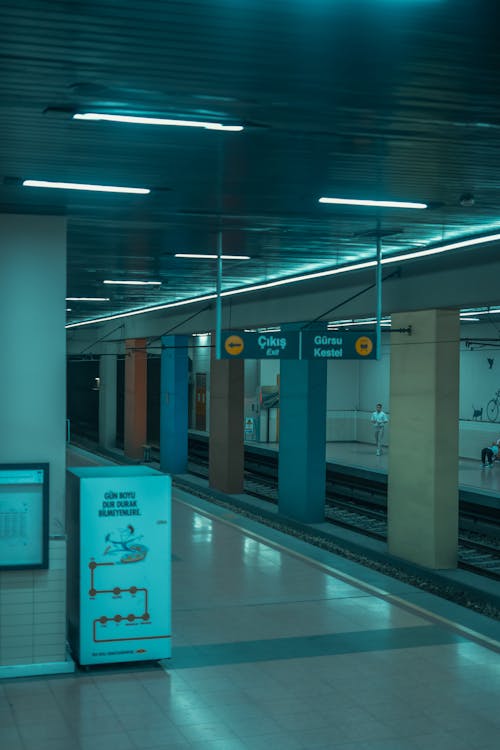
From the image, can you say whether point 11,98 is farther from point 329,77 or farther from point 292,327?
point 292,327

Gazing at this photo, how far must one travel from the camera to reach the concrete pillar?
8008 millimetres

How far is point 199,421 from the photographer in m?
39.7

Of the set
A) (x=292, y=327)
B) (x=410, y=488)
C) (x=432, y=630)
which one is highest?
(x=292, y=327)

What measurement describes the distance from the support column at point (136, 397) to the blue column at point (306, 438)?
12.7 m

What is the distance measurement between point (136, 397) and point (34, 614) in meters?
22.7

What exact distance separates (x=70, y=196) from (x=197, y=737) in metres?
4.52

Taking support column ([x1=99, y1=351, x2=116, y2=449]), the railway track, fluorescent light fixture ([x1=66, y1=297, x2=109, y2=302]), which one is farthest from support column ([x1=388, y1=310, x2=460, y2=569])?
support column ([x1=99, y1=351, x2=116, y2=449])

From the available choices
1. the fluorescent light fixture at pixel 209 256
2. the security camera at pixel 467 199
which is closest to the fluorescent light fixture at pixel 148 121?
the security camera at pixel 467 199

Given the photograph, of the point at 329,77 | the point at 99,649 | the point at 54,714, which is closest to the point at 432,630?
the point at 99,649

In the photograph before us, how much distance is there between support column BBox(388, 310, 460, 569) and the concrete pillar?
6434mm

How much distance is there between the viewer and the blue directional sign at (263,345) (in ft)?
38.8

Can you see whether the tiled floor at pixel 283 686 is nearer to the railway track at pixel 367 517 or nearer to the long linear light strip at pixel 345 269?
the long linear light strip at pixel 345 269

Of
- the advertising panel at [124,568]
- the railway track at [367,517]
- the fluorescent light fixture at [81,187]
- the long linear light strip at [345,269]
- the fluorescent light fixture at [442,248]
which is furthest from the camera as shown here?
the railway track at [367,517]

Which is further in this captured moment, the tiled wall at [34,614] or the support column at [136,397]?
the support column at [136,397]
